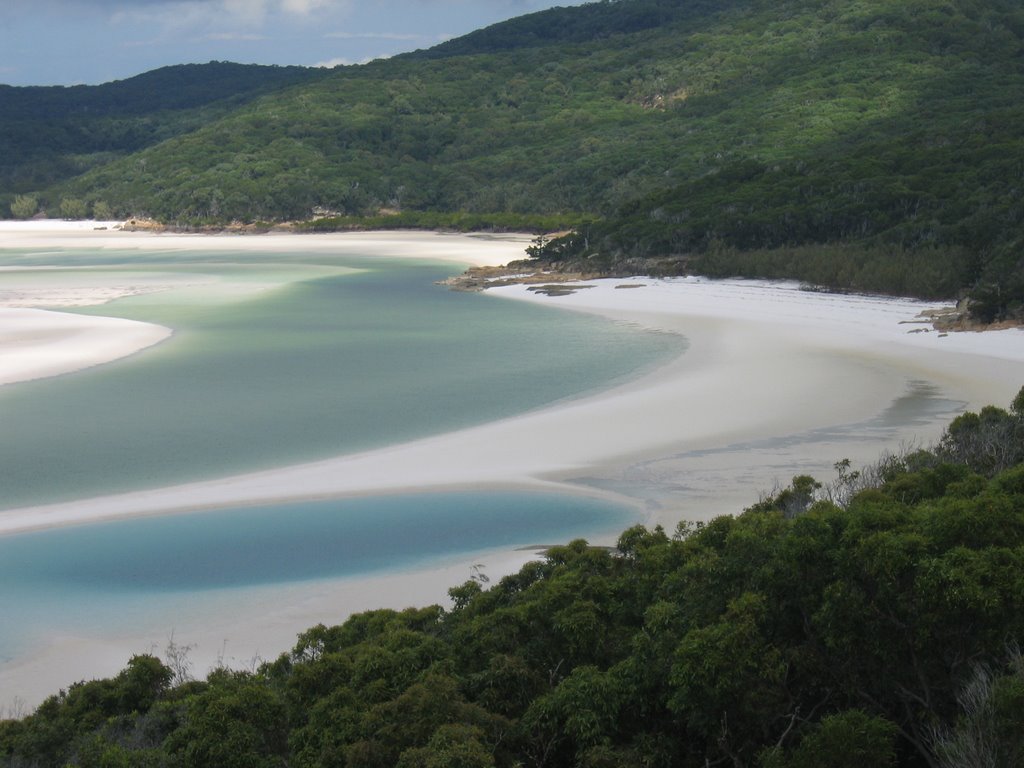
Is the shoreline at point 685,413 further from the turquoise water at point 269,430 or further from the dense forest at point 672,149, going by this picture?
the dense forest at point 672,149

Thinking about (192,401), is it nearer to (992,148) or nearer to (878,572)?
(878,572)

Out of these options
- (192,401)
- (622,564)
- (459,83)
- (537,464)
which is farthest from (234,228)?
(622,564)

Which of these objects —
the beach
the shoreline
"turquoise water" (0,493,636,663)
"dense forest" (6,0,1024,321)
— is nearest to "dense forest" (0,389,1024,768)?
the beach

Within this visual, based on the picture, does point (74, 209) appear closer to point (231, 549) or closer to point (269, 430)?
point (269, 430)

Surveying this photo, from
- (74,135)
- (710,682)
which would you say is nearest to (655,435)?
(710,682)

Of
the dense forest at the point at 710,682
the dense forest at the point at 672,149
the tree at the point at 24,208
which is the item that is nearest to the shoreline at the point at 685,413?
the dense forest at the point at 672,149
